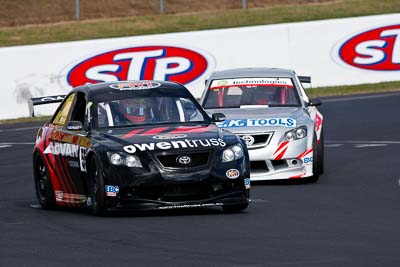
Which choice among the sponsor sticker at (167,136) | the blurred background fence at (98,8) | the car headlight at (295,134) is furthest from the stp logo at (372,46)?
the sponsor sticker at (167,136)

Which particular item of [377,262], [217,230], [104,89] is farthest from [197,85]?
[377,262]

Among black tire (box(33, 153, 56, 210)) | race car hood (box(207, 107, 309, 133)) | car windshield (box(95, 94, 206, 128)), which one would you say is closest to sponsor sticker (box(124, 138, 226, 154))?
car windshield (box(95, 94, 206, 128))

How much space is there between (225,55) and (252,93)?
46.9 ft

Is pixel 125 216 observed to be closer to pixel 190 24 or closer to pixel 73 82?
pixel 73 82

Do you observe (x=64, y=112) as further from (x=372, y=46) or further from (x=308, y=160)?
(x=372, y=46)

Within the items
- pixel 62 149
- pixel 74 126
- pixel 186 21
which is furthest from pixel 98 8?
pixel 74 126

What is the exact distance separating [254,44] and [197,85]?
184 centimetres

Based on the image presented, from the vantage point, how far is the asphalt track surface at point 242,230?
9.60 metres

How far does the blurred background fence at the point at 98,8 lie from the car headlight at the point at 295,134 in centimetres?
2296

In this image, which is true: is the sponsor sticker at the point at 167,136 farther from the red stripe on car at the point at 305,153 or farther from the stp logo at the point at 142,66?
the stp logo at the point at 142,66

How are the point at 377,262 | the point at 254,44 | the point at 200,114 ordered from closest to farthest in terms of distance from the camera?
the point at 377,262 → the point at 200,114 → the point at 254,44

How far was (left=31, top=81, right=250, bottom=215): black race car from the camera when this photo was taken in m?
12.4

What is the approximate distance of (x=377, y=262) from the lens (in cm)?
920

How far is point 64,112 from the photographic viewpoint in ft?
47.4
